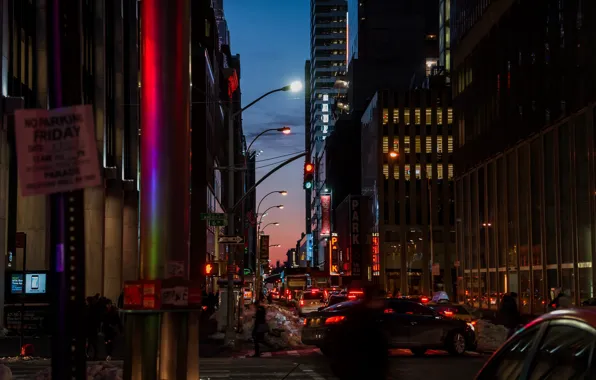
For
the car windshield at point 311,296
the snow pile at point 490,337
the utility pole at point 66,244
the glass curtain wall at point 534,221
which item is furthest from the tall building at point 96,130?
the glass curtain wall at point 534,221

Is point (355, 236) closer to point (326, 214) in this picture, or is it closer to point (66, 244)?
point (326, 214)

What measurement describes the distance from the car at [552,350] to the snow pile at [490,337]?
72.6ft

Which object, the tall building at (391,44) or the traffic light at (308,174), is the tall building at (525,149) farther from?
the tall building at (391,44)

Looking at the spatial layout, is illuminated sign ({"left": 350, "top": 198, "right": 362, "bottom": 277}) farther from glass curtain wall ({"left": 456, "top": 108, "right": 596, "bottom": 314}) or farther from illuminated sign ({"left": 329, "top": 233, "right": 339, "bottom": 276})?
glass curtain wall ({"left": 456, "top": 108, "right": 596, "bottom": 314})

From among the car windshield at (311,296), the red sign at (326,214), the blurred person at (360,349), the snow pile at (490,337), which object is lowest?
the snow pile at (490,337)

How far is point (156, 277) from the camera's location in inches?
492

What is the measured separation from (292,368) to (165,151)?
9.44 metres

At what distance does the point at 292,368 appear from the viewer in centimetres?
2062

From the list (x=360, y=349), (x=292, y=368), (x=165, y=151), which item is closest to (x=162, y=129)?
(x=165, y=151)

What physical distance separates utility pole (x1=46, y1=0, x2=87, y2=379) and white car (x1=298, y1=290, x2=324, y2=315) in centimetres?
4634

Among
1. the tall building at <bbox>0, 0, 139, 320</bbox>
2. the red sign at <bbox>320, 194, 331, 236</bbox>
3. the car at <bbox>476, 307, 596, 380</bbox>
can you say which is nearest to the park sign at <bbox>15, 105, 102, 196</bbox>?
the car at <bbox>476, 307, 596, 380</bbox>

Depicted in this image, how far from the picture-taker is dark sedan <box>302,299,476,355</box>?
24.2 m

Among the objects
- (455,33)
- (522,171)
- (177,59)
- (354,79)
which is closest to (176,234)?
(177,59)

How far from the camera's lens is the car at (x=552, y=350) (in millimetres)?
4469
